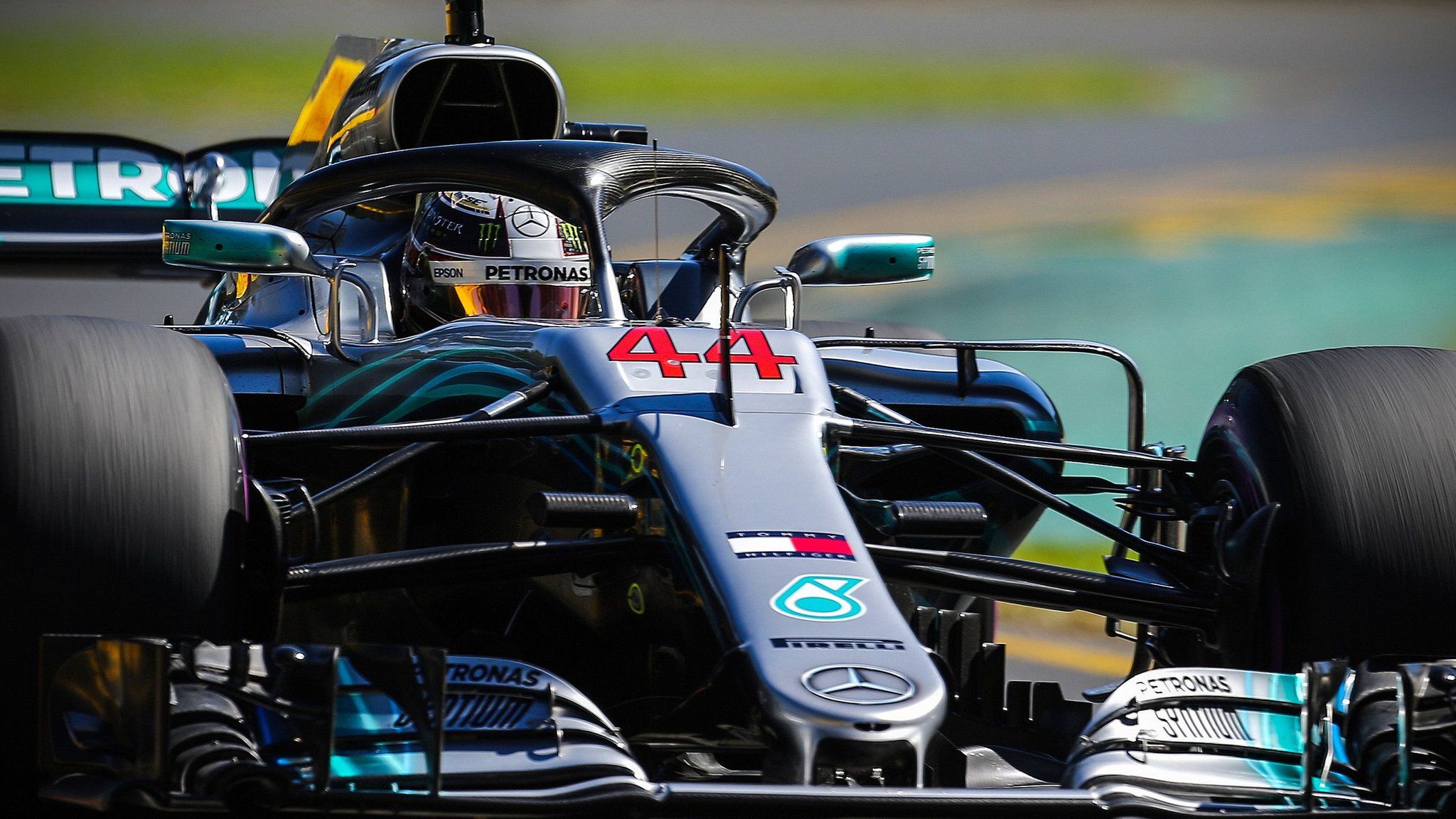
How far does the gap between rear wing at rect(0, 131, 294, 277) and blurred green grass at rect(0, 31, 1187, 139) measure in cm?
294

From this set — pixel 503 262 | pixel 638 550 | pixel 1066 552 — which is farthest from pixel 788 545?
pixel 1066 552

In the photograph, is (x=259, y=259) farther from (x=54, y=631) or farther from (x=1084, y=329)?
(x=1084, y=329)

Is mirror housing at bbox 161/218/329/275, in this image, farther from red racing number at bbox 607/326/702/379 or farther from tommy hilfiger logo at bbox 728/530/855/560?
tommy hilfiger logo at bbox 728/530/855/560

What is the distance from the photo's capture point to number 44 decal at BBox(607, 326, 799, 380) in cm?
301

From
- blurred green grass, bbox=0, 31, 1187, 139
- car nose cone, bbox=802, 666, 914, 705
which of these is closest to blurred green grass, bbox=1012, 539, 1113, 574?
blurred green grass, bbox=0, 31, 1187, 139

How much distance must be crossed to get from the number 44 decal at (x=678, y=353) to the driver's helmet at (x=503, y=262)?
3.00ft

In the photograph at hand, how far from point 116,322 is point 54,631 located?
1.82 ft

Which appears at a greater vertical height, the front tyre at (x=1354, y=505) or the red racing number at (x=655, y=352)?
the red racing number at (x=655, y=352)

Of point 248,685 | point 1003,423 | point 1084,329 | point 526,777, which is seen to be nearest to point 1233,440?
point 1003,423

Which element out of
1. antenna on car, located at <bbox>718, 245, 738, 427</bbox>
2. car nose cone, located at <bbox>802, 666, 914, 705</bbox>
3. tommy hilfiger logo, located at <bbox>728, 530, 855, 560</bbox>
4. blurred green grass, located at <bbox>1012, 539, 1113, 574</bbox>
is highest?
antenna on car, located at <bbox>718, 245, 738, 427</bbox>

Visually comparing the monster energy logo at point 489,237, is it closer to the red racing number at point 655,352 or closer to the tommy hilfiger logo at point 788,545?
the red racing number at point 655,352

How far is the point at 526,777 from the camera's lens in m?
2.11

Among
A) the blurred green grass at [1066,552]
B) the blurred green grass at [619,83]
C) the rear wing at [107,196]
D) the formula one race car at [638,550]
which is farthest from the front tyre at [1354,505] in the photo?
the blurred green grass at [619,83]

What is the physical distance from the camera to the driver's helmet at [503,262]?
158 inches
